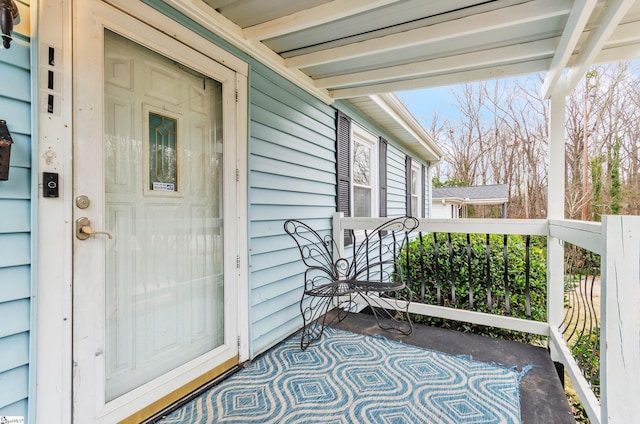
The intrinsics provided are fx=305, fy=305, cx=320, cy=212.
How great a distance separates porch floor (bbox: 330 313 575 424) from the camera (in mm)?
1645

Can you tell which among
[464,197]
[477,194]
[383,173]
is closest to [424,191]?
[383,173]

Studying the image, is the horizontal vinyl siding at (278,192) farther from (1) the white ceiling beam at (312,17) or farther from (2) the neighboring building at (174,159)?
(1) the white ceiling beam at (312,17)

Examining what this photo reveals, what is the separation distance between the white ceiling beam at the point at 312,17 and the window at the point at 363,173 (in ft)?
7.08

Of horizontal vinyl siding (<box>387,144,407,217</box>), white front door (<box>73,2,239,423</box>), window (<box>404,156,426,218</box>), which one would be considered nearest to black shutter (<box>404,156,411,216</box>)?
window (<box>404,156,426,218</box>)

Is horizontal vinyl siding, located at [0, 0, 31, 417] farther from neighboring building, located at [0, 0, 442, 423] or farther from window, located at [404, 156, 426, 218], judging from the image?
window, located at [404, 156, 426, 218]

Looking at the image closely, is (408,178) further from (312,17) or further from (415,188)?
(312,17)

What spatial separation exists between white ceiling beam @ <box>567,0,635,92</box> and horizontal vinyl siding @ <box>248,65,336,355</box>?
2.16 metres

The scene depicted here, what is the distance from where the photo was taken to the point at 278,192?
259 cm

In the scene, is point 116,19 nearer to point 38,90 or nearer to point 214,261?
point 38,90

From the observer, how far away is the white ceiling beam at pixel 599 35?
1.58m

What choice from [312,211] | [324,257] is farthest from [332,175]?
[324,257]

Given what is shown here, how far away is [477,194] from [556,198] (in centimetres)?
1006

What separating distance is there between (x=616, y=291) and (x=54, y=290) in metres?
2.32

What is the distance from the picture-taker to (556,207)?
2420 millimetres
